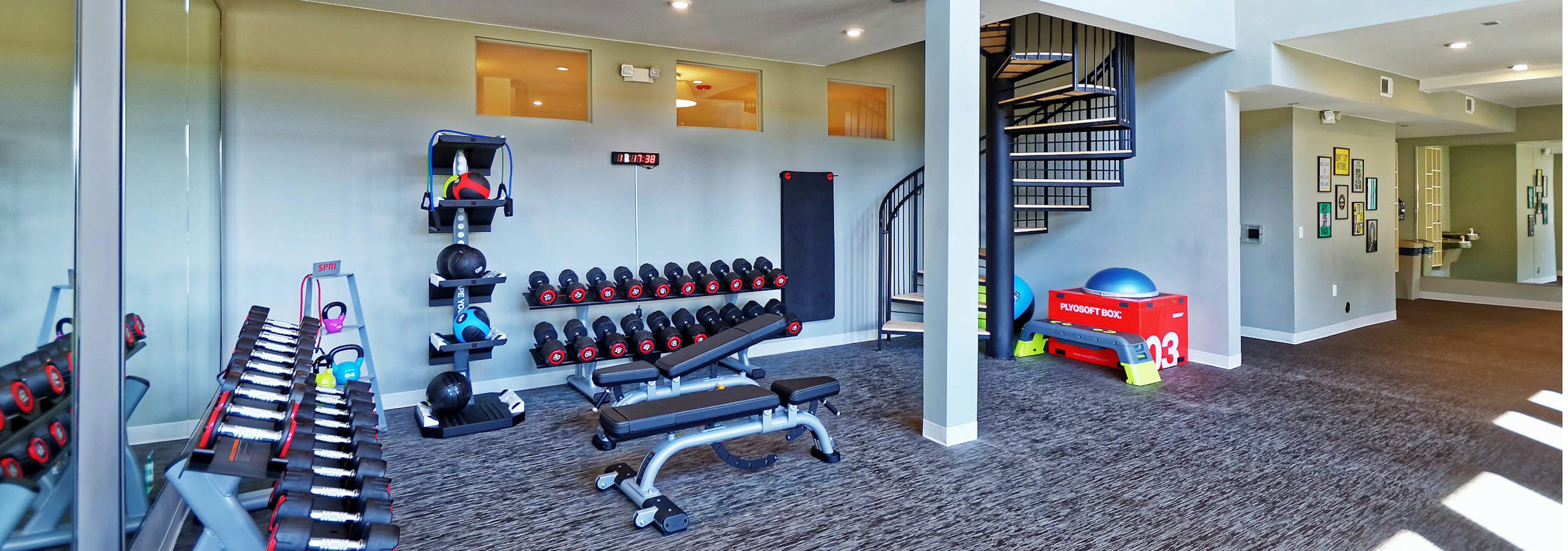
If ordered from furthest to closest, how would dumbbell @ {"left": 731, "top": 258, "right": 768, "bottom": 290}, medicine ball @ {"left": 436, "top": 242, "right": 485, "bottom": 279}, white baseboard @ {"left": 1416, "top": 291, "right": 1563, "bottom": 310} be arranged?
white baseboard @ {"left": 1416, "top": 291, "right": 1563, "bottom": 310}, dumbbell @ {"left": 731, "top": 258, "right": 768, "bottom": 290}, medicine ball @ {"left": 436, "top": 242, "right": 485, "bottom": 279}

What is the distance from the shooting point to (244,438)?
78.2 inches

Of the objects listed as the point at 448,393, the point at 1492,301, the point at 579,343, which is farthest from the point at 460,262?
the point at 1492,301

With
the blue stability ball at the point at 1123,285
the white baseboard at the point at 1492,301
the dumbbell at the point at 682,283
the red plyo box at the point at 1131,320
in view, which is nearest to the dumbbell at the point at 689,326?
the dumbbell at the point at 682,283

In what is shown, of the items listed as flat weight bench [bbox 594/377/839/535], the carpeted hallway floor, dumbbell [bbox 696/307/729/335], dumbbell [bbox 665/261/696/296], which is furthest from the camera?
dumbbell [bbox 696/307/729/335]

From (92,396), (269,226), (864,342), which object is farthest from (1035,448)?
(269,226)

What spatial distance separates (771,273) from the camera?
5.72 metres

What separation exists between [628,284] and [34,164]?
3.54 metres

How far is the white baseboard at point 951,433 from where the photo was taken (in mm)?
3988

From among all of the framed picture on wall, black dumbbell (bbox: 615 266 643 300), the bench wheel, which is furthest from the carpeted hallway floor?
the framed picture on wall

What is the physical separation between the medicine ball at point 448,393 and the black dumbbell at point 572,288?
858 millimetres

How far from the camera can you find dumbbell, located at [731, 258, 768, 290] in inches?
222

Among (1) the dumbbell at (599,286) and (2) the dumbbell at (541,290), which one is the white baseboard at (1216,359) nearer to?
(1) the dumbbell at (599,286)

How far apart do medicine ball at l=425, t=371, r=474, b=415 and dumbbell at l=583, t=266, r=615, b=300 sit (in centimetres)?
100

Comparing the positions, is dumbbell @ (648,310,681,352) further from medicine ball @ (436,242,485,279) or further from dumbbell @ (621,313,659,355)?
medicine ball @ (436,242,485,279)
